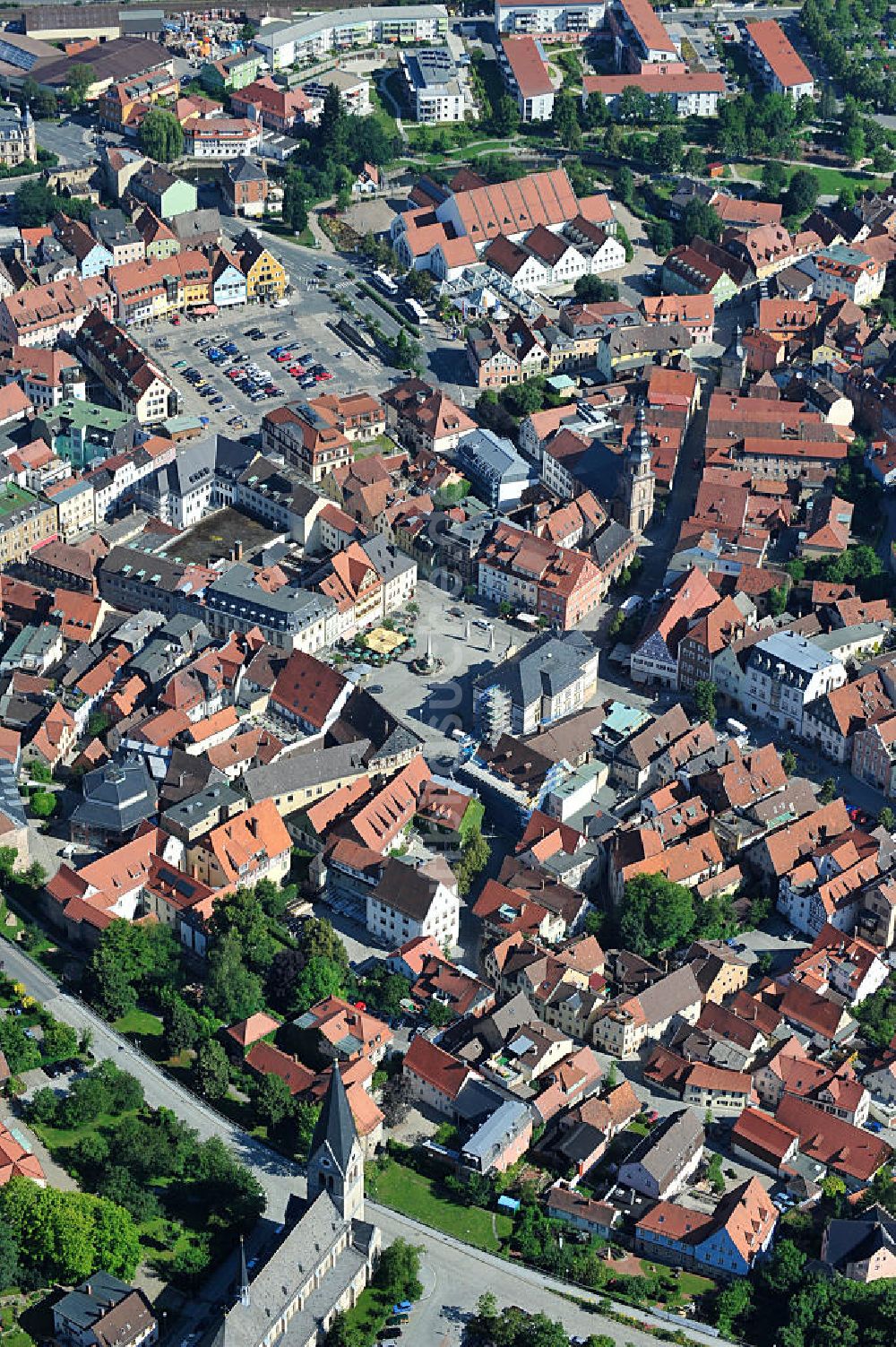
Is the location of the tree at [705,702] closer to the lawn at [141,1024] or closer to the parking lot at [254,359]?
the parking lot at [254,359]

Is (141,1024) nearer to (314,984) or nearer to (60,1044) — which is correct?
(60,1044)

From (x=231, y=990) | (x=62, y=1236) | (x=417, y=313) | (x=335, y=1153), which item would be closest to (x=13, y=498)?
(x=417, y=313)

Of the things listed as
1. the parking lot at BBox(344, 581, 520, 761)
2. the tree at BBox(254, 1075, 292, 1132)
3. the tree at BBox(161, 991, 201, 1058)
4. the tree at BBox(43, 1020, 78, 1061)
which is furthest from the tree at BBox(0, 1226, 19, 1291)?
the parking lot at BBox(344, 581, 520, 761)

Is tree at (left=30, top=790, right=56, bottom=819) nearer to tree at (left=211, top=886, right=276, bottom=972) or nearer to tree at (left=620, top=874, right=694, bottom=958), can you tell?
tree at (left=211, top=886, right=276, bottom=972)

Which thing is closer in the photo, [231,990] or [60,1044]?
[60,1044]

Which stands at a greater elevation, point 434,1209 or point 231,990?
point 231,990

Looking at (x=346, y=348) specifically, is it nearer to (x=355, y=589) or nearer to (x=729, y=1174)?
(x=355, y=589)

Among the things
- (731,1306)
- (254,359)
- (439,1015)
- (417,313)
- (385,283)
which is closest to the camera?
(731,1306)
